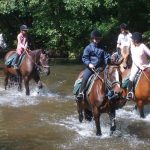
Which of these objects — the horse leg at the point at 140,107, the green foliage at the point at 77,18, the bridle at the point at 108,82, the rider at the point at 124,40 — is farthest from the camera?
the green foliage at the point at 77,18

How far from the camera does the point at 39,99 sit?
55.7ft

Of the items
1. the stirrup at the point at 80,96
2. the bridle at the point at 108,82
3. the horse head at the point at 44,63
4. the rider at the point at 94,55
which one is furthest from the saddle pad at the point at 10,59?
the bridle at the point at 108,82

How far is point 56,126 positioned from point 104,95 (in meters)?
2.40

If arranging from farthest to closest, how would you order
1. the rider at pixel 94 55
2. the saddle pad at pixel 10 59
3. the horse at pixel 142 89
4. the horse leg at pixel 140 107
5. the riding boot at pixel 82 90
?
the saddle pad at pixel 10 59 < the horse leg at pixel 140 107 < the horse at pixel 142 89 < the riding boot at pixel 82 90 < the rider at pixel 94 55

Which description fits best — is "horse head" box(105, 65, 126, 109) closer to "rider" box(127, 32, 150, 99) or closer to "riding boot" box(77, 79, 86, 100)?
"riding boot" box(77, 79, 86, 100)

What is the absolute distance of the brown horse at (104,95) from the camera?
10.4 meters

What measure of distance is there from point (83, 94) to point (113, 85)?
1.44 meters

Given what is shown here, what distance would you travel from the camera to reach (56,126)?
41.8ft

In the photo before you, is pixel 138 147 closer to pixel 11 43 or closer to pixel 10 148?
pixel 10 148

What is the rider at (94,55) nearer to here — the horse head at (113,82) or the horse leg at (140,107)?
the horse head at (113,82)

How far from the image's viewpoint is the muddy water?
1079 cm

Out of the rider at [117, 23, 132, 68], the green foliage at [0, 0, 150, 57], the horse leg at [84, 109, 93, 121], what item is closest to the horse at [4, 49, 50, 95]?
the rider at [117, 23, 132, 68]

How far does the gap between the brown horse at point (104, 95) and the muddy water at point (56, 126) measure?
0.58 meters

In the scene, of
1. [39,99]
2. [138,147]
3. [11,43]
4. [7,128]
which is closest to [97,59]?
[138,147]
